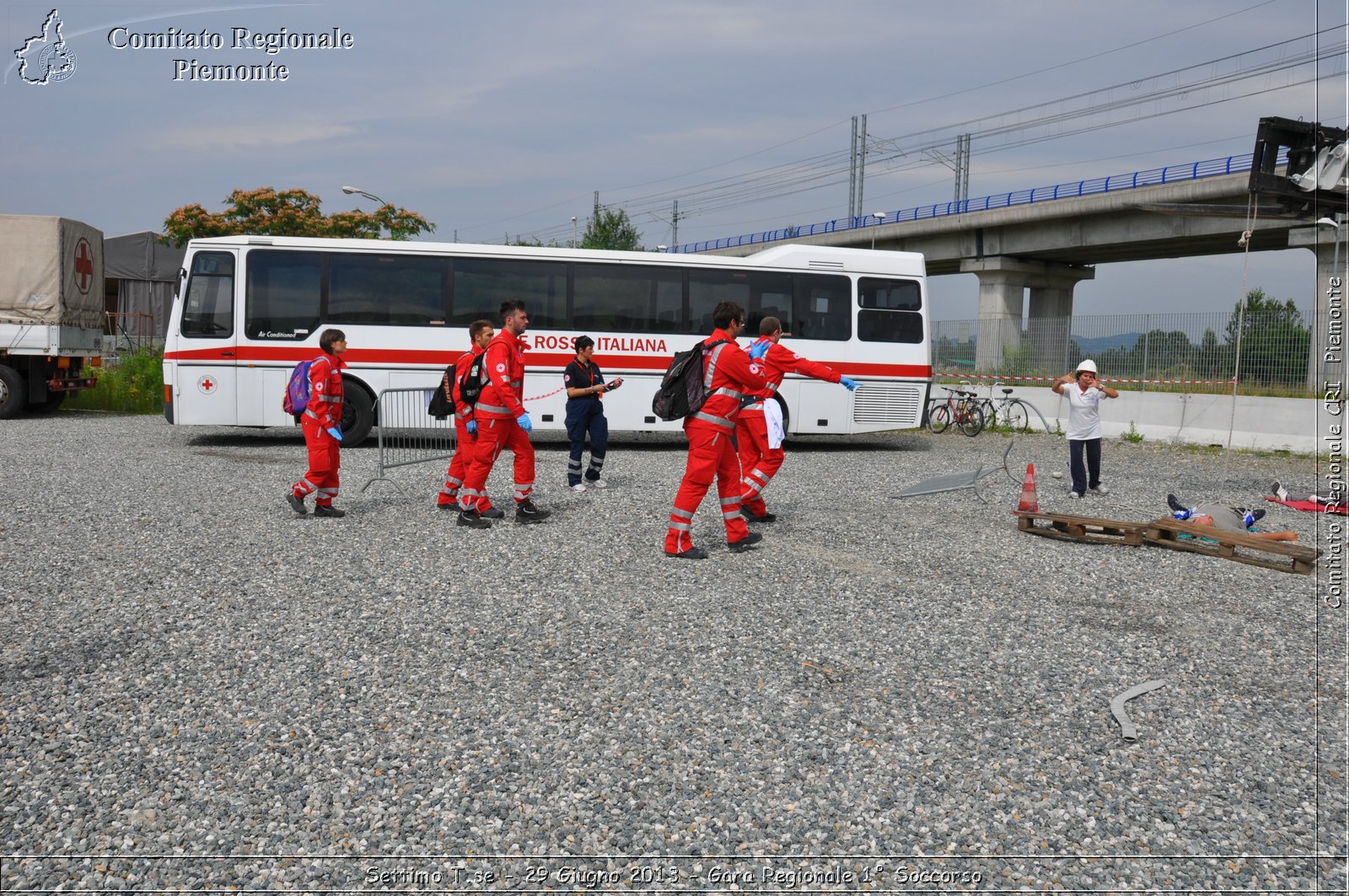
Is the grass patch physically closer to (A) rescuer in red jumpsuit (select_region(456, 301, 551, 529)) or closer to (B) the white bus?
(B) the white bus

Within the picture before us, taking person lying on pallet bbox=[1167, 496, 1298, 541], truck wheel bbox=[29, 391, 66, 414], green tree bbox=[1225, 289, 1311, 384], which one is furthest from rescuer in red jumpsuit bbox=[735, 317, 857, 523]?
truck wheel bbox=[29, 391, 66, 414]

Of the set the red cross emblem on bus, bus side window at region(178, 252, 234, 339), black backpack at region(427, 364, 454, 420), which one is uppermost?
the red cross emblem on bus

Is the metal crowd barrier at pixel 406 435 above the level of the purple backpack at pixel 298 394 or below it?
below

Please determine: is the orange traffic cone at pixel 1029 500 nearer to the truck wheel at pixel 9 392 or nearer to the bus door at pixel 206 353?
the bus door at pixel 206 353

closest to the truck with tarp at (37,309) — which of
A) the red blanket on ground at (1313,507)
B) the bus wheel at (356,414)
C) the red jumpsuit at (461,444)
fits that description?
the bus wheel at (356,414)

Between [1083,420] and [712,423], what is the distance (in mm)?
5618

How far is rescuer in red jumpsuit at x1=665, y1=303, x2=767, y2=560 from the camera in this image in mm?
7285

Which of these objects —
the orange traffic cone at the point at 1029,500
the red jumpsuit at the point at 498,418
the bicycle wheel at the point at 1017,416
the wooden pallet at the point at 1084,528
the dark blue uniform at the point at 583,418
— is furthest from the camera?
the bicycle wheel at the point at 1017,416

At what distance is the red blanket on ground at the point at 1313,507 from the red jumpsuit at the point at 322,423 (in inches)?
392

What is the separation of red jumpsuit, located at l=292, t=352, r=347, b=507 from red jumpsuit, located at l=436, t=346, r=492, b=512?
1.02 metres

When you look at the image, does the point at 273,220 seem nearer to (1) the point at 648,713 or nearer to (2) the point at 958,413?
(2) the point at 958,413

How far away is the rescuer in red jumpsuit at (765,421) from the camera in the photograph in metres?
8.34

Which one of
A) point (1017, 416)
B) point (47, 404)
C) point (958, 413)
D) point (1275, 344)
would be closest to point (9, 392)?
point (47, 404)

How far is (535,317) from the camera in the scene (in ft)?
50.2
